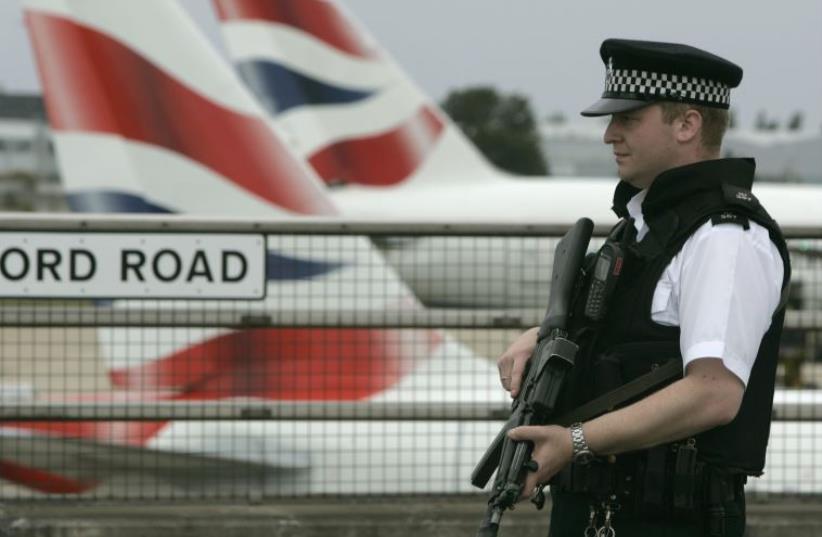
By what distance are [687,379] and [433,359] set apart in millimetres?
3451

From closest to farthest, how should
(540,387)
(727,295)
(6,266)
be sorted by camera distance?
(727,295), (540,387), (6,266)

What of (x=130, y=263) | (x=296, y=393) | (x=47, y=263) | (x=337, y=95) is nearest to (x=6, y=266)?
(x=47, y=263)

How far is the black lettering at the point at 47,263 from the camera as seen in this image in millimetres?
5008

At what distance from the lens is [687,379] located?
237cm

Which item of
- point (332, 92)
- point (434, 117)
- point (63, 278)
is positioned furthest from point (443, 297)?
point (434, 117)

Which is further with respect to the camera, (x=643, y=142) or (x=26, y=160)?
(x=26, y=160)

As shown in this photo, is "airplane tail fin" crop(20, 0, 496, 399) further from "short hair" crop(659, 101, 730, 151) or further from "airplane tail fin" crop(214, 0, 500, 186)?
"airplane tail fin" crop(214, 0, 500, 186)

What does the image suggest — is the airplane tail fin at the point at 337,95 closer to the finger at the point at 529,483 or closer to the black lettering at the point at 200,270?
the black lettering at the point at 200,270

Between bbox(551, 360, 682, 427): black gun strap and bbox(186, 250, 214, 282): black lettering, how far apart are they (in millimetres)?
2725

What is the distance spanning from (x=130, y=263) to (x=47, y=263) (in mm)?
292

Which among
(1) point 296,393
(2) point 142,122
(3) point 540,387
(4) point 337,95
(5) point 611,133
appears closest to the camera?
(3) point 540,387

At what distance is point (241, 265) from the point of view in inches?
200

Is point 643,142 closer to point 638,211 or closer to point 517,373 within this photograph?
point 638,211

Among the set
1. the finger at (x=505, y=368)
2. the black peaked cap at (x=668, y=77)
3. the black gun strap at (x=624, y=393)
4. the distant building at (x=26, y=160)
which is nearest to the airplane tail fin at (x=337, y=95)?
Result: the finger at (x=505, y=368)
